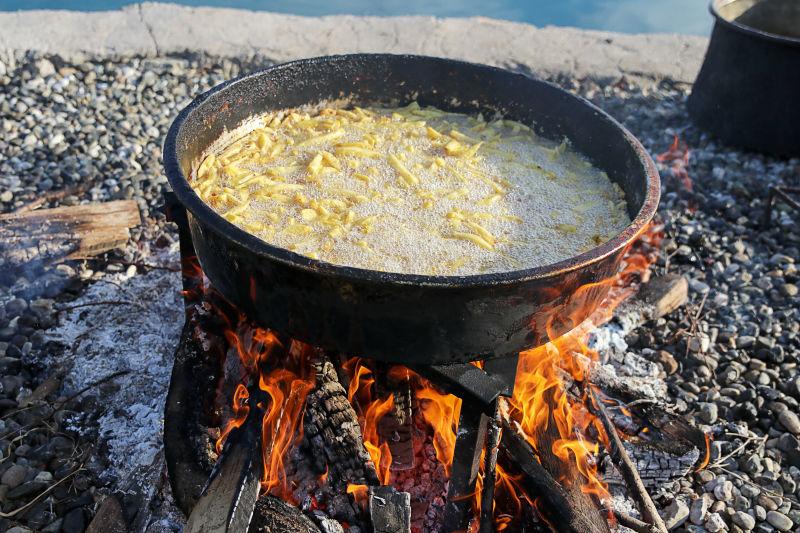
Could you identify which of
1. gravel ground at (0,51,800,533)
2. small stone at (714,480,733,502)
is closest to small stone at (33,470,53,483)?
gravel ground at (0,51,800,533)

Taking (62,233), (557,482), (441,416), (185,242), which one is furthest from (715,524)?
(62,233)

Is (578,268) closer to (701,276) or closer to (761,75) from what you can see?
(701,276)

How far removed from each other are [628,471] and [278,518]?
1.57 m

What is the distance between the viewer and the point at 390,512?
2.60 metres

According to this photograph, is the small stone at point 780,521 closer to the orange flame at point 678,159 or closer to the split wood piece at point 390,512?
the split wood piece at point 390,512

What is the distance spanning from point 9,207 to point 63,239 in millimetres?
733

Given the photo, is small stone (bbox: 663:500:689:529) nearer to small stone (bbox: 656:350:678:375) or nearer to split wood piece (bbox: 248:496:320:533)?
small stone (bbox: 656:350:678:375)

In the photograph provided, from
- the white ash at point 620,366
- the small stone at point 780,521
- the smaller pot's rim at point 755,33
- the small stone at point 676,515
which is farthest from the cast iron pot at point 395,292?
the smaller pot's rim at point 755,33

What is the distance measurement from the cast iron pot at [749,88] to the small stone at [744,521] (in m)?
3.98

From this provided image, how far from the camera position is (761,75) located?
5816 mm

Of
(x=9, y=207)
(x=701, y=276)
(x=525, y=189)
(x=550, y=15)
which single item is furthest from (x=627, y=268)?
(x=550, y=15)

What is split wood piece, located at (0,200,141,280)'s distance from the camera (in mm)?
4254

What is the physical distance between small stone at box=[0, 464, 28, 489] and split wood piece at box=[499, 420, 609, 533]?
82.4 inches

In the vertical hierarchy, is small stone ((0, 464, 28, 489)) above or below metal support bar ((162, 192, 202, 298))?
below
